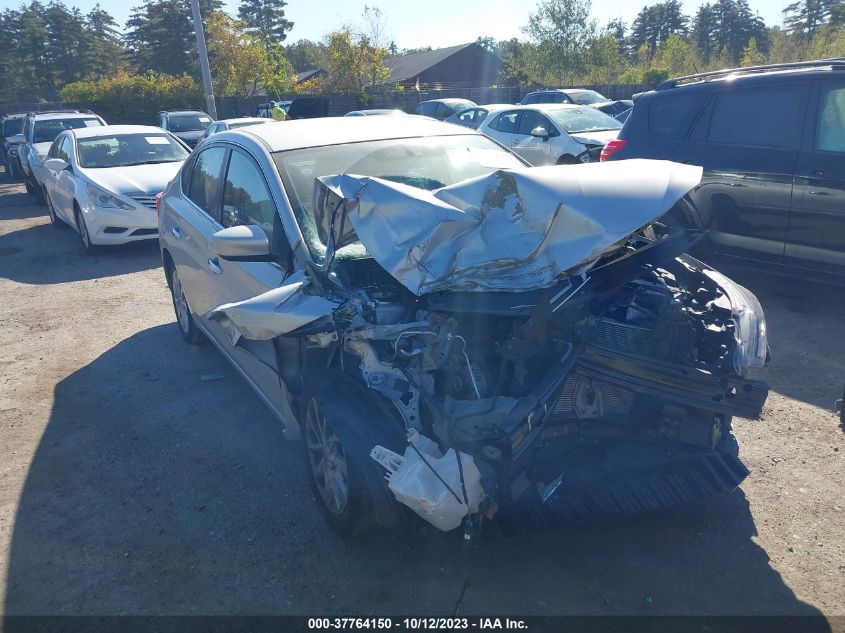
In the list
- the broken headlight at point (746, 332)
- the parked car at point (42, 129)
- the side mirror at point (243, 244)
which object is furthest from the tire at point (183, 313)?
the parked car at point (42, 129)

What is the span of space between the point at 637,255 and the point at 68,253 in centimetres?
976

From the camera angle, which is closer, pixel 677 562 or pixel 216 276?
pixel 677 562

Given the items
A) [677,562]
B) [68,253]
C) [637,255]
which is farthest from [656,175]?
[68,253]

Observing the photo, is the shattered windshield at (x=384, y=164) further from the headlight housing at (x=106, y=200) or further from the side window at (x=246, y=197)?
the headlight housing at (x=106, y=200)

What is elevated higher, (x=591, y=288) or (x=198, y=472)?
(x=591, y=288)

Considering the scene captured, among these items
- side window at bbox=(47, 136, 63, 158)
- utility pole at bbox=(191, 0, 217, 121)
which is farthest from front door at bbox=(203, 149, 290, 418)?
utility pole at bbox=(191, 0, 217, 121)

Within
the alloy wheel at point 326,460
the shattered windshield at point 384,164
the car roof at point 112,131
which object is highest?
the shattered windshield at point 384,164

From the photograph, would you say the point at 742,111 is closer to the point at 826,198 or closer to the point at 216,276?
the point at 826,198

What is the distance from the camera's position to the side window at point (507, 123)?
13.3 m

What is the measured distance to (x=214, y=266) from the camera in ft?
15.4

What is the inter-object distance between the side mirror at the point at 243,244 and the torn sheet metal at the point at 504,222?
0.69 m

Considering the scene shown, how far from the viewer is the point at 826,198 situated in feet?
18.4

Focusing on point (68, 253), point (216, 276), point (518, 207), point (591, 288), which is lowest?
point (68, 253)

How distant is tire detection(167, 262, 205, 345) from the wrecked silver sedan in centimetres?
251
